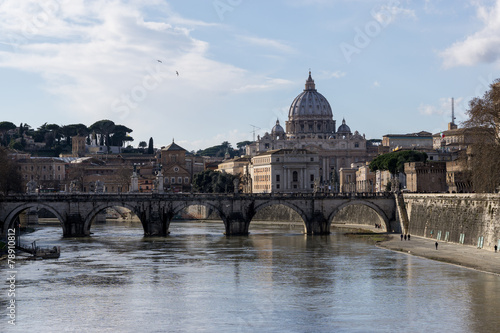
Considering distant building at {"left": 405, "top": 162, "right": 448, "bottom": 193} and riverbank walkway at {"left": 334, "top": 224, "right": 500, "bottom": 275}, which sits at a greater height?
distant building at {"left": 405, "top": 162, "right": 448, "bottom": 193}

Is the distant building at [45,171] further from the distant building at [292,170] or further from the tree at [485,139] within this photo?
the tree at [485,139]

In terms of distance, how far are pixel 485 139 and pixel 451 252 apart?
32.1 feet

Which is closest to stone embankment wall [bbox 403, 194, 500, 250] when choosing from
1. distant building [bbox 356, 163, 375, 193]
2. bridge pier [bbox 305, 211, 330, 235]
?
bridge pier [bbox 305, 211, 330, 235]

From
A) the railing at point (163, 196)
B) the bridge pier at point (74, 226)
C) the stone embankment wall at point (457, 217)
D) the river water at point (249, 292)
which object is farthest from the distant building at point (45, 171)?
the river water at point (249, 292)

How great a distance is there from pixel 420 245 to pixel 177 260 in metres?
20.9

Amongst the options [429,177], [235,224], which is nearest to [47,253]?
[235,224]

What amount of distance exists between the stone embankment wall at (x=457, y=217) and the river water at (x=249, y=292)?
6445 mm

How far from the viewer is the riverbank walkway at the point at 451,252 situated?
190 feet

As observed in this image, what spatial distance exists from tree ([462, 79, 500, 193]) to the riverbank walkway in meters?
5.24

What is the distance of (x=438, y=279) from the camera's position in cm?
5344

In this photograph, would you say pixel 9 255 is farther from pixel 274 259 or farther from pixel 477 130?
pixel 477 130

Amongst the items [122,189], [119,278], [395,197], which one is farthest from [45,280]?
[122,189]

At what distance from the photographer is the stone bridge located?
288 ft

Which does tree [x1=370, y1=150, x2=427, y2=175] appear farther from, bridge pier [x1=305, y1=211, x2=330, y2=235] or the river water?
the river water
